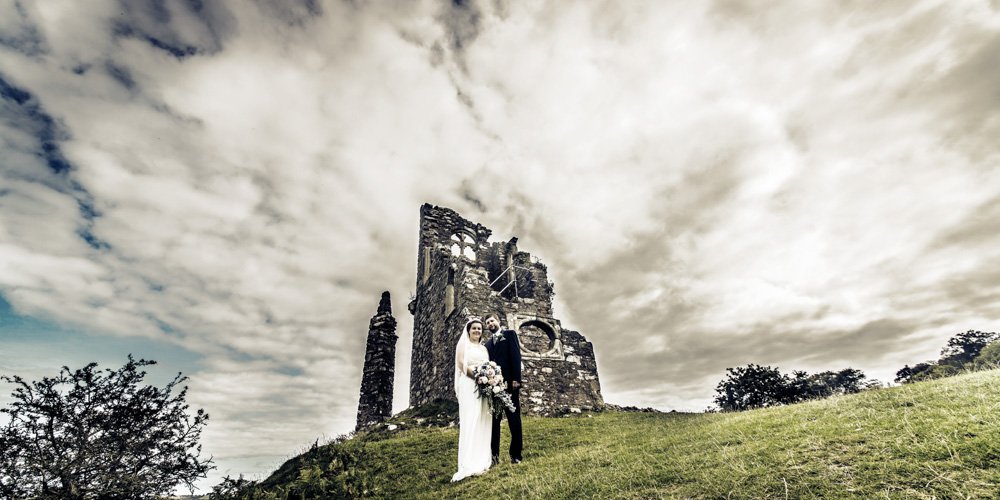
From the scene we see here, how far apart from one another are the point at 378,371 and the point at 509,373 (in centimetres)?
1472

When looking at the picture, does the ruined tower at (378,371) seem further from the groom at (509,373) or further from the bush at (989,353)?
the bush at (989,353)

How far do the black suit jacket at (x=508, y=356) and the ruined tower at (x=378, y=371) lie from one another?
13.3m

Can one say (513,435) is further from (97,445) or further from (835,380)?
(835,380)

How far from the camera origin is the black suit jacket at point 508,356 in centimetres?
871

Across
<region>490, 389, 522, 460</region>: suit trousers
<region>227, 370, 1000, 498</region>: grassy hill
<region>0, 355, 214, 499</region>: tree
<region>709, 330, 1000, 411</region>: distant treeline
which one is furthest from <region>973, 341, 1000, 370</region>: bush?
<region>0, 355, 214, 499</region>: tree

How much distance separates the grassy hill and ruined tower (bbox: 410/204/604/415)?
8.94 metres

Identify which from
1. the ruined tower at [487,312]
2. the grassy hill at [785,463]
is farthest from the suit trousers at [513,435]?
the ruined tower at [487,312]

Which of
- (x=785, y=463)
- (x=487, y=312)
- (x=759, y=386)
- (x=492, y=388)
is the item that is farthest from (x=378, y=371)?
(x=759, y=386)

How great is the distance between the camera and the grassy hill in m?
4.02

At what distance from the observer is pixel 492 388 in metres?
8.32

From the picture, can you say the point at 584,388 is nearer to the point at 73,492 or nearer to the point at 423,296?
the point at 423,296

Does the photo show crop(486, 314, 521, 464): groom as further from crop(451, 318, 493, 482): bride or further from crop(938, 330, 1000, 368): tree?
crop(938, 330, 1000, 368): tree

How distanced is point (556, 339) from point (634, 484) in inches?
602

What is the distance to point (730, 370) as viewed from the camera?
121 ft
